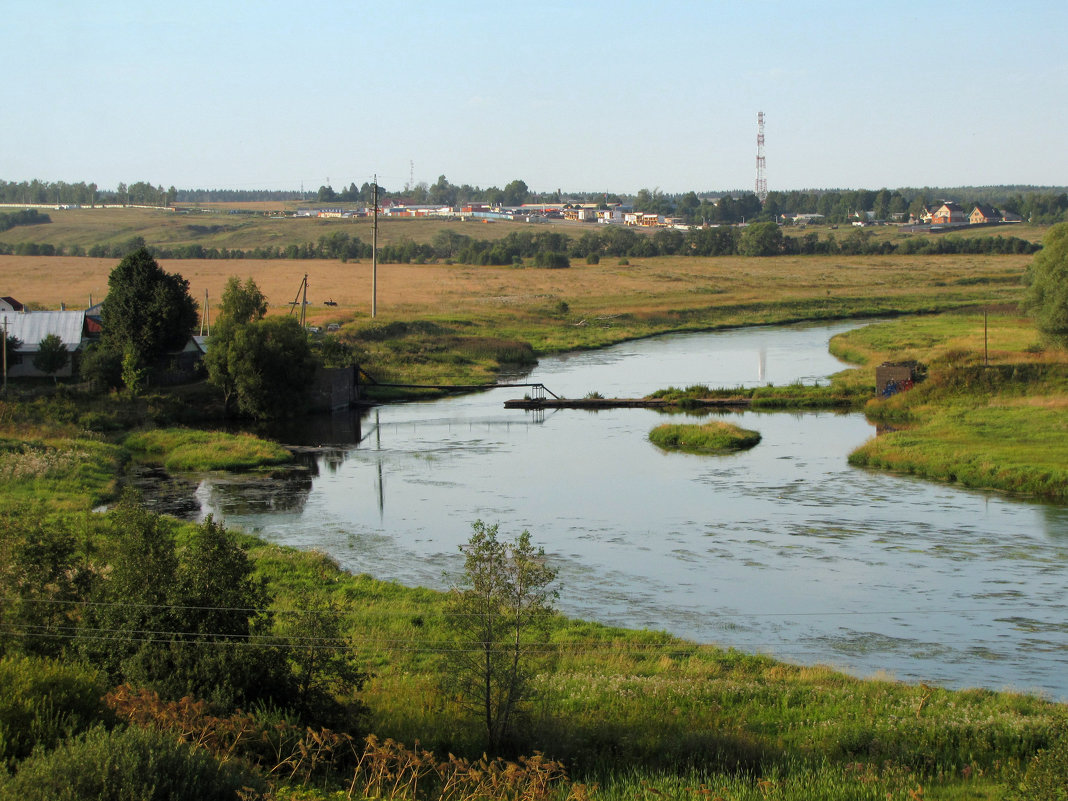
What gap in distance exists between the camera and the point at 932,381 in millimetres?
39906

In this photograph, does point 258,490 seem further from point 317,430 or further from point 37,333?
point 37,333

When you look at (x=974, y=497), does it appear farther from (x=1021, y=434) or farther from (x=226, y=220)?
(x=226, y=220)

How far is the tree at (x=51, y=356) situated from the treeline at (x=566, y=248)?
6038 centimetres

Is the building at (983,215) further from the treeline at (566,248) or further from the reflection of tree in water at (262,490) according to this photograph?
the reflection of tree in water at (262,490)

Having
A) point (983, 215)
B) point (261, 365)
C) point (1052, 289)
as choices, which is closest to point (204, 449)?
point (261, 365)

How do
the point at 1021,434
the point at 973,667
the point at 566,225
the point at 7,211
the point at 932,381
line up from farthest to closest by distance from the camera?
the point at 566,225
the point at 7,211
the point at 932,381
the point at 1021,434
the point at 973,667

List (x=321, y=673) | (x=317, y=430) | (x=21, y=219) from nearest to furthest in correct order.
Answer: (x=321, y=673) → (x=317, y=430) → (x=21, y=219)

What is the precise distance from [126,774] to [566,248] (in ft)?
375

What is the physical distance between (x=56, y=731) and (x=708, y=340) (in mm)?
57655

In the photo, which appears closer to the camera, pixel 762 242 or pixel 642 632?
pixel 642 632

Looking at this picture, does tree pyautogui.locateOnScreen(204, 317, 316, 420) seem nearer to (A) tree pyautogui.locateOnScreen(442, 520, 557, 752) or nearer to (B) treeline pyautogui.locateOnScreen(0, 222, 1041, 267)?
(A) tree pyautogui.locateOnScreen(442, 520, 557, 752)

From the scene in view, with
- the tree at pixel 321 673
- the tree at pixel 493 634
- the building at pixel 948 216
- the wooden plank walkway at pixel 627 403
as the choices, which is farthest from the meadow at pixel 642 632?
the building at pixel 948 216

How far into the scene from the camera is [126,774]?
794cm

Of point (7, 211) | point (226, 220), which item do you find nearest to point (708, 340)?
point (226, 220)
